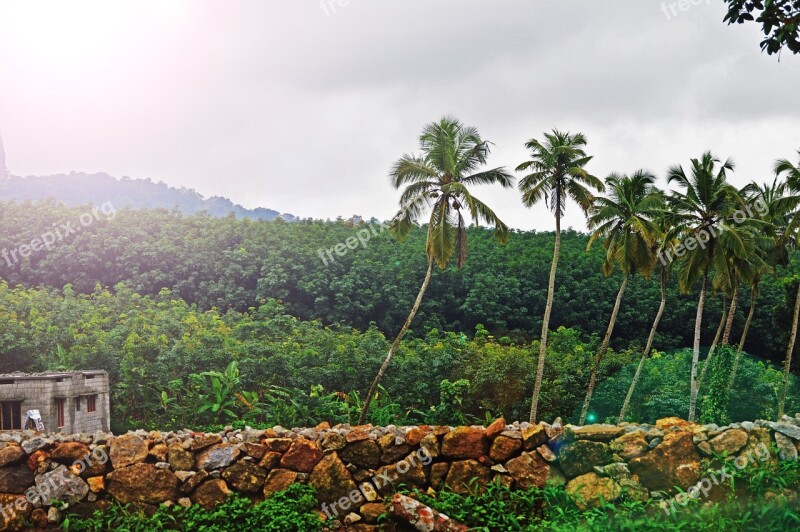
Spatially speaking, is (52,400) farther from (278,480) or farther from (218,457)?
(278,480)

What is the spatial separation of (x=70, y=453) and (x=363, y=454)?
408 centimetres

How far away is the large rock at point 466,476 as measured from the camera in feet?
31.6

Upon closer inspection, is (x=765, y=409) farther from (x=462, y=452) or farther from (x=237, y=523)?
(x=237, y=523)

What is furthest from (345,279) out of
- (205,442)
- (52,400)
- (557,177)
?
(205,442)

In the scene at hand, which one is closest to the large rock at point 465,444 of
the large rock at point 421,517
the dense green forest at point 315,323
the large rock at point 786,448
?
the large rock at point 421,517

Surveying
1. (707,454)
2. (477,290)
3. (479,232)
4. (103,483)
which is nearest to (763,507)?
(707,454)

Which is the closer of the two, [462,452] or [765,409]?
[462,452]

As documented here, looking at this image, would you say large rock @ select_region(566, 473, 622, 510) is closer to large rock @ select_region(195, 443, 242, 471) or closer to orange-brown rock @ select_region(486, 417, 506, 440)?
orange-brown rock @ select_region(486, 417, 506, 440)

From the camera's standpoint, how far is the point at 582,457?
376 inches

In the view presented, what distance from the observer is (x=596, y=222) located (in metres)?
24.8

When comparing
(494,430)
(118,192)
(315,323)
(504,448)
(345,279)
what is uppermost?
(118,192)

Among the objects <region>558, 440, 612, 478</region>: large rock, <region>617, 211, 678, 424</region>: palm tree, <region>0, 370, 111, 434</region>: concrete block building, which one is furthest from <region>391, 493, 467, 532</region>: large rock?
<region>617, 211, 678, 424</region>: palm tree

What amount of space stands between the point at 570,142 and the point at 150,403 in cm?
1485

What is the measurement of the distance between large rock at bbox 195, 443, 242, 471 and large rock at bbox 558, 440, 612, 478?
14.5ft
